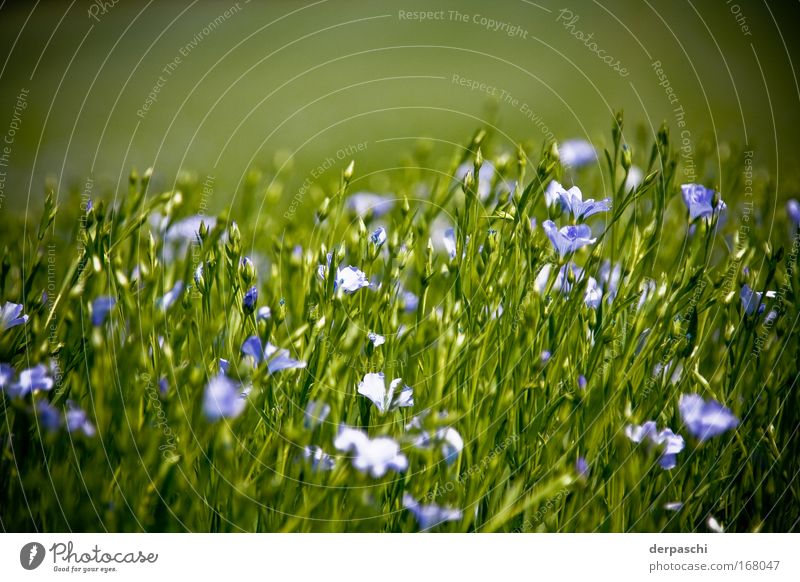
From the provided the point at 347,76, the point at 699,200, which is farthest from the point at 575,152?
the point at 347,76

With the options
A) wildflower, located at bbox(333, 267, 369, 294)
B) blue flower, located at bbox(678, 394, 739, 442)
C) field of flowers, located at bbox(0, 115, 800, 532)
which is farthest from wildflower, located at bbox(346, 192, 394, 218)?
blue flower, located at bbox(678, 394, 739, 442)

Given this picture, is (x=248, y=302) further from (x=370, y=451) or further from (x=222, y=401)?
(x=370, y=451)

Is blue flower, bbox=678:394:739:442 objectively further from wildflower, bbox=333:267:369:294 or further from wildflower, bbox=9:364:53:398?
wildflower, bbox=9:364:53:398

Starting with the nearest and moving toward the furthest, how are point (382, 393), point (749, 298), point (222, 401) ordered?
point (222, 401) < point (382, 393) < point (749, 298)

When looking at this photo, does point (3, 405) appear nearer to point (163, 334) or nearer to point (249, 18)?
point (163, 334)

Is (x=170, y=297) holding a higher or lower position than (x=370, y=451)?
higher

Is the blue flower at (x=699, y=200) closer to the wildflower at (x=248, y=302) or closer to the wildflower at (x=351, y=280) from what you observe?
the wildflower at (x=351, y=280)
